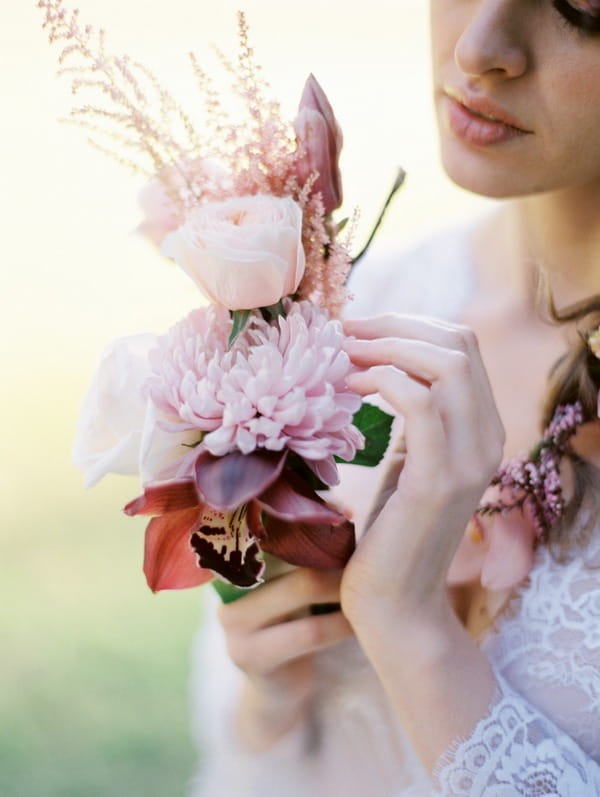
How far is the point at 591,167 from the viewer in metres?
1.16

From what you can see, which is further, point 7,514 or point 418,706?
point 7,514

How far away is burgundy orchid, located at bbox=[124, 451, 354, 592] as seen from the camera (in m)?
0.75

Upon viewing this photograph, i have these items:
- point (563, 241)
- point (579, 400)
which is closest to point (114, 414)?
point (579, 400)

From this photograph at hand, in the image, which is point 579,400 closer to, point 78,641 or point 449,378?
point 449,378

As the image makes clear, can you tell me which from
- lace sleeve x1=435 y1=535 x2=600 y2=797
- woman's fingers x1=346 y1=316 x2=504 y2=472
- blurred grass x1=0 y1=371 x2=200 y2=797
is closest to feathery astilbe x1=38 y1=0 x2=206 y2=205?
woman's fingers x1=346 y1=316 x2=504 y2=472

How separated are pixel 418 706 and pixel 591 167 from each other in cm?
65

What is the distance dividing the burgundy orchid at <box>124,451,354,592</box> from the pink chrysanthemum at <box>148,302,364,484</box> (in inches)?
0.7

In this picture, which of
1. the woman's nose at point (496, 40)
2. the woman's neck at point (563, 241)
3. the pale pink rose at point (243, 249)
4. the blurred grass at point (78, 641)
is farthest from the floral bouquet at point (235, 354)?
the blurred grass at point (78, 641)

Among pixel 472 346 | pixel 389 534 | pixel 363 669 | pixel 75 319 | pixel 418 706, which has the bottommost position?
pixel 75 319

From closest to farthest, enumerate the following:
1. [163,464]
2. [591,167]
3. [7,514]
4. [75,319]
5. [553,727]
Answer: [163,464]
[553,727]
[591,167]
[7,514]
[75,319]

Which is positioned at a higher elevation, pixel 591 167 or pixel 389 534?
pixel 591 167

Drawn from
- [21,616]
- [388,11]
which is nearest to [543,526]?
[21,616]

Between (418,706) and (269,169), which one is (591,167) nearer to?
(269,169)

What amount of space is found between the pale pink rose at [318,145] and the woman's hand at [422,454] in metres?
0.14
